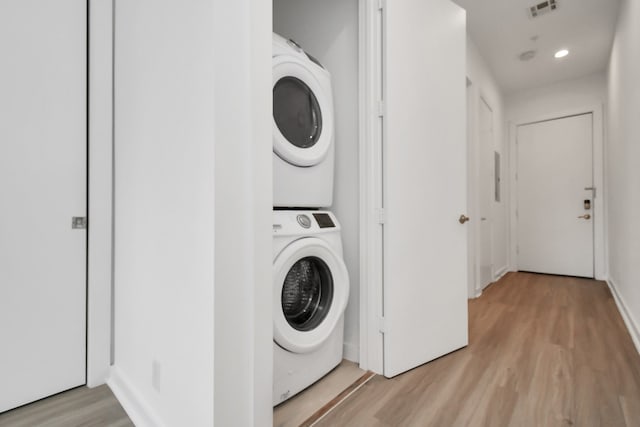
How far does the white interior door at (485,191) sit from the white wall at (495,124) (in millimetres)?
114

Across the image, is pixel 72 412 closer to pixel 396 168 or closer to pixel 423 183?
pixel 396 168

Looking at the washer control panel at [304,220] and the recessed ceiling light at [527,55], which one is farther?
the recessed ceiling light at [527,55]

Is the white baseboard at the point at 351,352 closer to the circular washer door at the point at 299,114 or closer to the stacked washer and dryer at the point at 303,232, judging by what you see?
the stacked washer and dryer at the point at 303,232

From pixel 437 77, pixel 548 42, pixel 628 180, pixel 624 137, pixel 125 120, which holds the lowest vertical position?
pixel 628 180

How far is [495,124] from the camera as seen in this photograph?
380cm

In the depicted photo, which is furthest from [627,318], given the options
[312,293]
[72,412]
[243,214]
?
[72,412]

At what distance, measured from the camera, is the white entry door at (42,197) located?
4.15 ft

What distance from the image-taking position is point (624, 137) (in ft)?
7.91

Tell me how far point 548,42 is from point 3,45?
421 centimetres

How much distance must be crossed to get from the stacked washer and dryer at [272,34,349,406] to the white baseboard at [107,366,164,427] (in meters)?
0.46

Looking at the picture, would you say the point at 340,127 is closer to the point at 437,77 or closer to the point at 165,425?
the point at 437,77

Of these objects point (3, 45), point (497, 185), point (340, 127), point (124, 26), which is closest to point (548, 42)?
point (497, 185)

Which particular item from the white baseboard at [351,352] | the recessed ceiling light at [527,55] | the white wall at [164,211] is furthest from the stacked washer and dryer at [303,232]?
the recessed ceiling light at [527,55]

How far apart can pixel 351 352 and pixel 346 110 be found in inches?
53.6
